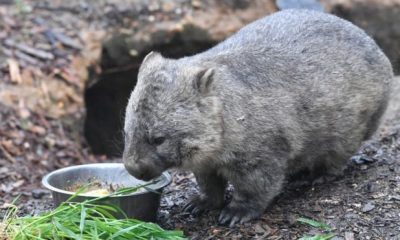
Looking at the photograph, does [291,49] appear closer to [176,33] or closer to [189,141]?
[189,141]

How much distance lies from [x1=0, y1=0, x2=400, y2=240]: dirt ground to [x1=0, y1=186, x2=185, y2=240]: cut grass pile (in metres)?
0.48

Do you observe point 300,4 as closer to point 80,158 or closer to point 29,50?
point 80,158

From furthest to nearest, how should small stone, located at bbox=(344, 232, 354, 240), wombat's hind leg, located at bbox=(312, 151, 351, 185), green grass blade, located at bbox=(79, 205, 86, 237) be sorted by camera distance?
wombat's hind leg, located at bbox=(312, 151, 351, 185) → small stone, located at bbox=(344, 232, 354, 240) → green grass blade, located at bbox=(79, 205, 86, 237)

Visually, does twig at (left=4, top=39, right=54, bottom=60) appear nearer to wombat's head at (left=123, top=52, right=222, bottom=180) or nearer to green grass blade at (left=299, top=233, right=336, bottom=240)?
wombat's head at (left=123, top=52, right=222, bottom=180)

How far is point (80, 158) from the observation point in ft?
22.3

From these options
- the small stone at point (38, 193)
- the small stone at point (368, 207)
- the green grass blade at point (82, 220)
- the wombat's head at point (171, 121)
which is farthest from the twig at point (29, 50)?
the small stone at point (368, 207)

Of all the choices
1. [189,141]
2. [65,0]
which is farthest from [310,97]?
[65,0]

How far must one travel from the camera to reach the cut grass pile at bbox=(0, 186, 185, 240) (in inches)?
155

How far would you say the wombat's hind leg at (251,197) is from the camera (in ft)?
14.7

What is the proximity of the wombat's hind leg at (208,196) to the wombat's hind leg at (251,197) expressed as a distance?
0.21 metres

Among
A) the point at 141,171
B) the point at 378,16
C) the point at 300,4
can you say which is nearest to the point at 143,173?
the point at 141,171

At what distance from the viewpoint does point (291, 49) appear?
16.1 ft

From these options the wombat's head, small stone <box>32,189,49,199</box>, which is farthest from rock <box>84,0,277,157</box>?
the wombat's head

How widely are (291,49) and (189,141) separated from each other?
1.16 metres
